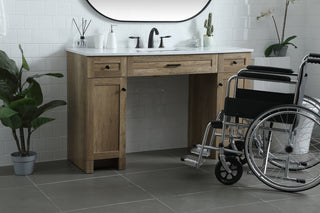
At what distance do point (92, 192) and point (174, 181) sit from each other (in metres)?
0.67

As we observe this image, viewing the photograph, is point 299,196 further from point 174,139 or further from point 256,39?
point 256,39

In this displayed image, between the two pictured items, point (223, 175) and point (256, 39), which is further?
point (256, 39)

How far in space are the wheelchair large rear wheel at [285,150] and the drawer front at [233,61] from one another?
2.04ft

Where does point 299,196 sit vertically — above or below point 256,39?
below

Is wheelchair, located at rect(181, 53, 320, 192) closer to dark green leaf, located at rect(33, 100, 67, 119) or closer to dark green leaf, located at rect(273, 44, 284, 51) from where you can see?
dark green leaf, located at rect(33, 100, 67, 119)

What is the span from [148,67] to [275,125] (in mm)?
1531

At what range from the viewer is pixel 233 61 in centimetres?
457

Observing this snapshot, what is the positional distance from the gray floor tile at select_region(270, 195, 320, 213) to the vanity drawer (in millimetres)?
1396

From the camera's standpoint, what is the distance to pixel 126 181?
399cm

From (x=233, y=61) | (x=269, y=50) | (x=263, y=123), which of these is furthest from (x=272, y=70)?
(x=269, y=50)

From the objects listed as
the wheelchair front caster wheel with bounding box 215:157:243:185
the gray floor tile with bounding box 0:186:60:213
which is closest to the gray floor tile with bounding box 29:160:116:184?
the gray floor tile with bounding box 0:186:60:213

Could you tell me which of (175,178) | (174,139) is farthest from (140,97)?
(175,178)

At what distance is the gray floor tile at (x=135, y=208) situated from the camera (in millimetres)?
3357

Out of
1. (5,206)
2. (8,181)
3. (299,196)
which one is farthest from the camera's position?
(8,181)
